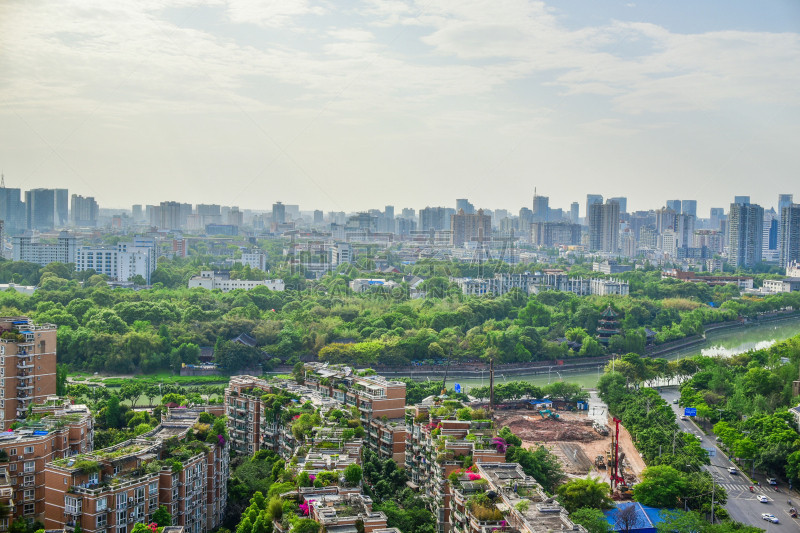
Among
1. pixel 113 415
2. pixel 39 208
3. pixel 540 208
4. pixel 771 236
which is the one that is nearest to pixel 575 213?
pixel 540 208

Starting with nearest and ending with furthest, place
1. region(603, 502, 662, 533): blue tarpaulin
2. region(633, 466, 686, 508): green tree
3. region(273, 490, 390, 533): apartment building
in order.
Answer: region(273, 490, 390, 533): apartment building, region(603, 502, 662, 533): blue tarpaulin, region(633, 466, 686, 508): green tree

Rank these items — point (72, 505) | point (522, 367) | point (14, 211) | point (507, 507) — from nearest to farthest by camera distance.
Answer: point (507, 507) → point (72, 505) → point (522, 367) → point (14, 211)

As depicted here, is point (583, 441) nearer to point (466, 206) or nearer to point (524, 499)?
point (524, 499)

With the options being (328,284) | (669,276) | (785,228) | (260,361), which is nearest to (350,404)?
(260,361)

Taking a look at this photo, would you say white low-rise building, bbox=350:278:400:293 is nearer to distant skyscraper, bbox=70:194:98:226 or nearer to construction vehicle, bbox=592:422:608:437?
construction vehicle, bbox=592:422:608:437

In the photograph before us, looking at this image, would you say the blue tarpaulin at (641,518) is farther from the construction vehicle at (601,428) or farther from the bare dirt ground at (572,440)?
the construction vehicle at (601,428)

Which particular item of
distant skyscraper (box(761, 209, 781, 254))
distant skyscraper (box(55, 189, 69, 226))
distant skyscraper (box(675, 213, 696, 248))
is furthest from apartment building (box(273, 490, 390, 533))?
distant skyscraper (box(55, 189, 69, 226))

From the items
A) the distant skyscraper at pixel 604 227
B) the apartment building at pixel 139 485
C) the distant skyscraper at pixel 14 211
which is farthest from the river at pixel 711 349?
the distant skyscraper at pixel 14 211
